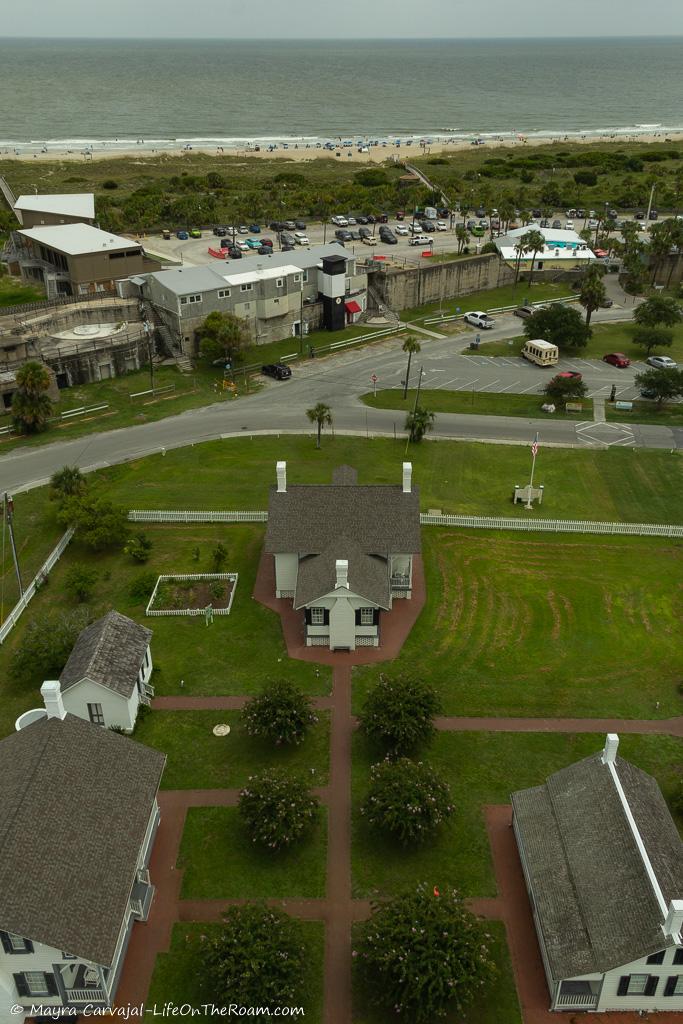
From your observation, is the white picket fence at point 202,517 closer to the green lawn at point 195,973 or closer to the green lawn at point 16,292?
the green lawn at point 195,973

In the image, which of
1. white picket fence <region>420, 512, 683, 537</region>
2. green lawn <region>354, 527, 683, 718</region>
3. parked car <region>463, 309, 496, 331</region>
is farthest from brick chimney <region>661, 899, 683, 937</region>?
parked car <region>463, 309, 496, 331</region>

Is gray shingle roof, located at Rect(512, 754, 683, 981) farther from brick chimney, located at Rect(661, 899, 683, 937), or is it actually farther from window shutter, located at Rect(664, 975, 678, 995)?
window shutter, located at Rect(664, 975, 678, 995)

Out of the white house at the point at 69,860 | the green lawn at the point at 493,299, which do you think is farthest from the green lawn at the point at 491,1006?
the green lawn at the point at 493,299

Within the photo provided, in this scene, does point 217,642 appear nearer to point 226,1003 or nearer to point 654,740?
point 226,1003

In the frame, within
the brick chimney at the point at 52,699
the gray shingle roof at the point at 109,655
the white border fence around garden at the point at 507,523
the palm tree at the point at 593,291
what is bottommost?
the white border fence around garden at the point at 507,523

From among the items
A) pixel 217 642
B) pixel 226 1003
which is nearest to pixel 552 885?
pixel 226 1003

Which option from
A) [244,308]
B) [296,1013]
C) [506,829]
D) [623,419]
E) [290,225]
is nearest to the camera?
[296,1013]

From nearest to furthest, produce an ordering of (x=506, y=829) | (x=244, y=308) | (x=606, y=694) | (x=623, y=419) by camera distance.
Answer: (x=506, y=829), (x=606, y=694), (x=623, y=419), (x=244, y=308)
